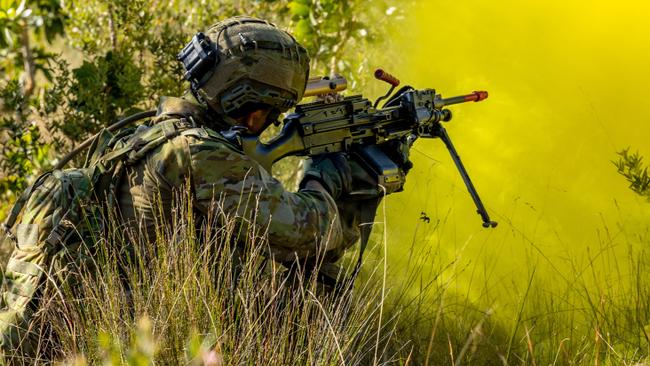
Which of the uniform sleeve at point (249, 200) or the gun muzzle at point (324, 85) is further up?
the gun muzzle at point (324, 85)

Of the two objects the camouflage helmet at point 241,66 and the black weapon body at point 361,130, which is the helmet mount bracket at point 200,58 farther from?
the black weapon body at point 361,130

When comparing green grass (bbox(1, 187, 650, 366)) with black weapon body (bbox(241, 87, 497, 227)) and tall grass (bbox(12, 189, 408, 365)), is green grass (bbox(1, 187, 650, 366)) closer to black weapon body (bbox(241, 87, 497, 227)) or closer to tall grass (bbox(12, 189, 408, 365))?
tall grass (bbox(12, 189, 408, 365))

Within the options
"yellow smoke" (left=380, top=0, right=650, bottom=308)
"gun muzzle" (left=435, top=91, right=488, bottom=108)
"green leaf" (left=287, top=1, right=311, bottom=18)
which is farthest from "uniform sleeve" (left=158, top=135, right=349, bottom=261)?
"green leaf" (left=287, top=1, right=311, bottom=18)

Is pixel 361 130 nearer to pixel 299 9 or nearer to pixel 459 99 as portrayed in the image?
pixel 459 99

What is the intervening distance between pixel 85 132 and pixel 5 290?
2.06m

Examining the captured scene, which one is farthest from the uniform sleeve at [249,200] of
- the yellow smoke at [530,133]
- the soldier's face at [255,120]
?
the yellow smoke at [530,133]

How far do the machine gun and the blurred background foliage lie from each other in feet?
5.63

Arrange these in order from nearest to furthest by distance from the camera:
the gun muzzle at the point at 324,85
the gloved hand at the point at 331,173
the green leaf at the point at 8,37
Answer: the gloved hand at the point at 331,173 < the gun muzzle at the point at 324,85 < the green leaf at the point at 8,37

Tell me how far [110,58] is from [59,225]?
2133 mm

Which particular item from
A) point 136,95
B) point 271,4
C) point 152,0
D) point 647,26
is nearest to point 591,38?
point 647,26

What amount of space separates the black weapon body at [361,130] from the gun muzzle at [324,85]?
0.17 ft

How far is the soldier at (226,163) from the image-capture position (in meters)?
2.93

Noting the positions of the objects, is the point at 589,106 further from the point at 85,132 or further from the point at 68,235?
the point at 68,235

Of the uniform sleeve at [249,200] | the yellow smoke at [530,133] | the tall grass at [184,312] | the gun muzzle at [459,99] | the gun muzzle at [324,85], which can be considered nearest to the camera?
the tall grass at [184,312]
